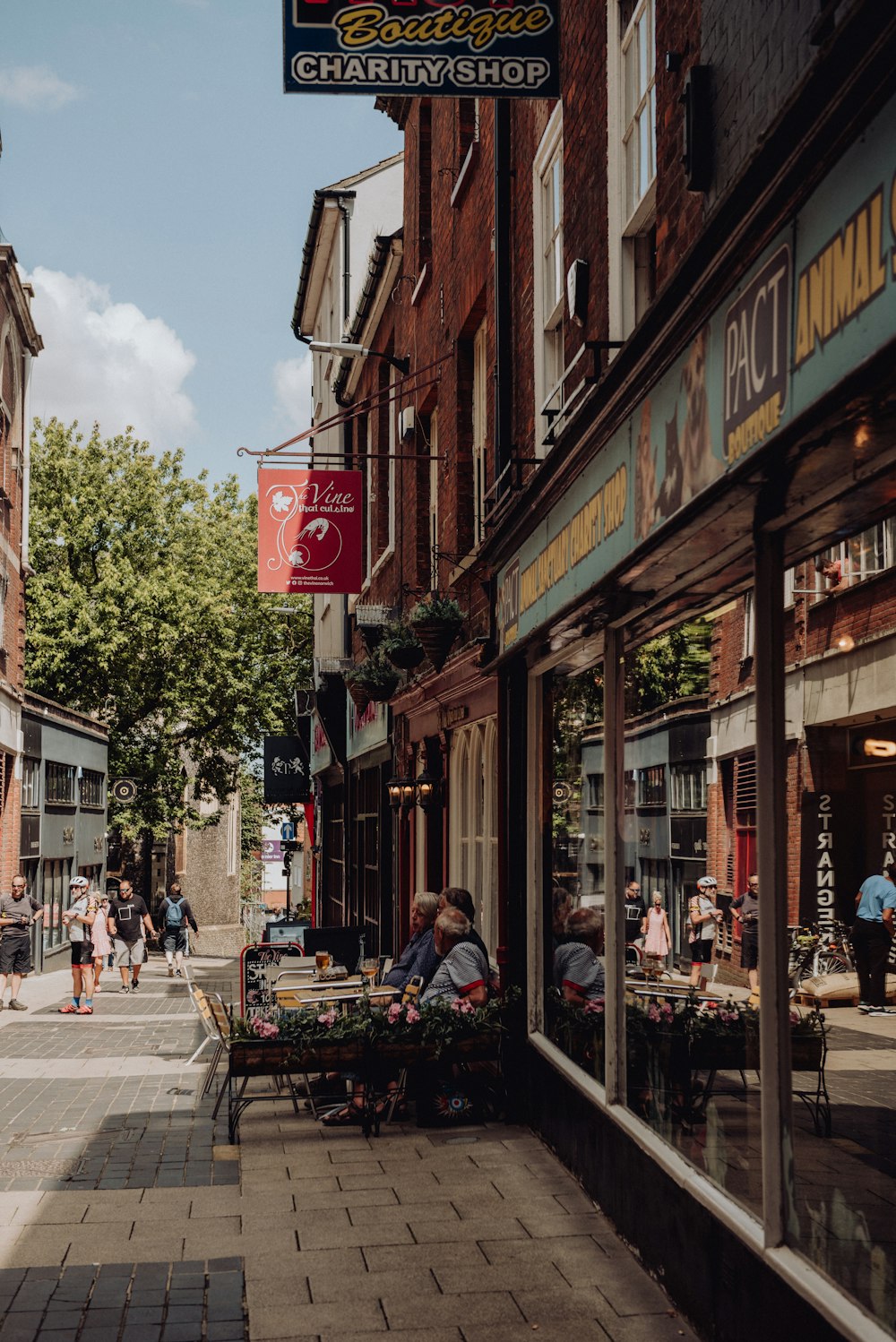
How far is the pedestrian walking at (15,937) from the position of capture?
60.8 feet

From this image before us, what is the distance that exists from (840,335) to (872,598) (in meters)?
0.76

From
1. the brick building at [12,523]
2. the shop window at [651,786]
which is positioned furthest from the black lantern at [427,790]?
the brick building at [12,523]

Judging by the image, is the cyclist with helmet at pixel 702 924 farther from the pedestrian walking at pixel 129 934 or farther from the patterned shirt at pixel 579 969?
the pedestrian walking at pixel 129 934

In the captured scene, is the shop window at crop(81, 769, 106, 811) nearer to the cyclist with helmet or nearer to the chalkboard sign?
the chalkboard sign

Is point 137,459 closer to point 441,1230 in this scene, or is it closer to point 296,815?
point 296,815

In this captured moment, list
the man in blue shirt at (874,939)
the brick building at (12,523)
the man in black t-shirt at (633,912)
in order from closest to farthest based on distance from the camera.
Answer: the man in blue shirt at (874,939) < the man in black t-shirt at (633,912) < the brick building at (12,523)

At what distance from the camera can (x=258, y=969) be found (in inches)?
537

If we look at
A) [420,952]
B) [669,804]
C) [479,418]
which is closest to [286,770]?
[479,418]

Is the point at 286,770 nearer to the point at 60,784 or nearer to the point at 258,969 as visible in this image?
the point at 60,784

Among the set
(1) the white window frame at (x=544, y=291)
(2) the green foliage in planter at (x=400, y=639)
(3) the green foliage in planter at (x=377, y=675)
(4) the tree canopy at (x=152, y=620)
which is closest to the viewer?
(1) the white window frame at (x=544, y=291)

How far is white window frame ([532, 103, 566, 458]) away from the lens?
950cm

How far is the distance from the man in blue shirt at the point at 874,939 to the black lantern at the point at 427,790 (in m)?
9.53

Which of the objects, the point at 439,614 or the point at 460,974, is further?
the point at 439,614

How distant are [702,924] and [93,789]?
32.2 metres
